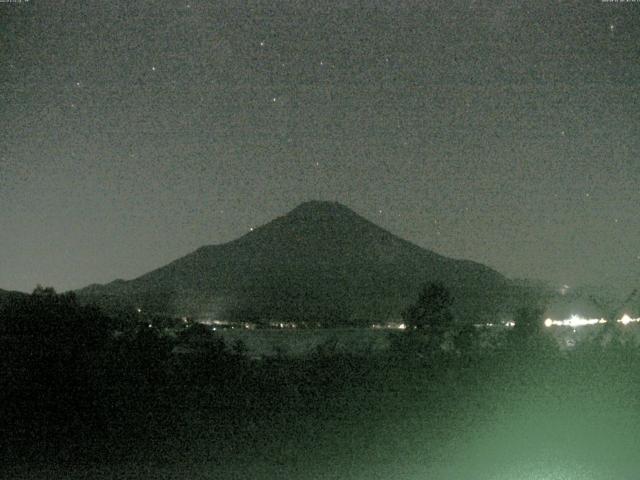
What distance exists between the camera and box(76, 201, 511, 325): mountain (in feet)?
170

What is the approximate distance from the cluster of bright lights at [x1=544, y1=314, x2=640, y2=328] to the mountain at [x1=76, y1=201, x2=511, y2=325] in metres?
25.2

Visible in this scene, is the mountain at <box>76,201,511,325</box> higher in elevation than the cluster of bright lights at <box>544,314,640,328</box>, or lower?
higher

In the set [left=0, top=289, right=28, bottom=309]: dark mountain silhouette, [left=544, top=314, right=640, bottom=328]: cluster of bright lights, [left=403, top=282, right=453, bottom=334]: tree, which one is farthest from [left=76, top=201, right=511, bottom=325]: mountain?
[left=0, top=289, right=28, bottom=309]: dark mountain silhouette

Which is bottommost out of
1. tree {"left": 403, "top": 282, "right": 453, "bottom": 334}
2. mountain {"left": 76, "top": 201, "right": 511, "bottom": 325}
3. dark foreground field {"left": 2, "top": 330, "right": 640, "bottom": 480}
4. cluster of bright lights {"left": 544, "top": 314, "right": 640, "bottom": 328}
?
dark foreground field {"left": 2, "top": 330, "right": 640, "bottom": 480}

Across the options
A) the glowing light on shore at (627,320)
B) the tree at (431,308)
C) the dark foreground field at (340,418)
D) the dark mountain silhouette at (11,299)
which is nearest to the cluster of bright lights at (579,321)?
the glowing light on shore at (627,320)

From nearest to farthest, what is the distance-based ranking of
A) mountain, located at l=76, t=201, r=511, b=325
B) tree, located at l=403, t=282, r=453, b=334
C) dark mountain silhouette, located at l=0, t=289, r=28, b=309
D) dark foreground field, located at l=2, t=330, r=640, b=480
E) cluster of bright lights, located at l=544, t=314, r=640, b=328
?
1. dark foreground field, located at l=2, t=330, r=640, b=480
2. dark mountain silhouette, located at l=0, t=289, r=28, b=309
3. cluster of bright lights, located at l=544, t=314, r=640, b=328
4. tree, located at l=403, t=282, r=453, b=334
5. mountain, located at l=76, t=201, r=511, b=325

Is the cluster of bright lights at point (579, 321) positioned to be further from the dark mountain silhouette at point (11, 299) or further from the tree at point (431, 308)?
the dark mountain silhouette at point (11, 299)

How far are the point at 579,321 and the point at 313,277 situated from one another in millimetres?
56021

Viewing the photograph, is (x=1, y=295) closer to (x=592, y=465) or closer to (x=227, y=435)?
(x=227, y=435)

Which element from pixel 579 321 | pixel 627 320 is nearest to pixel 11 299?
pixel 579 321

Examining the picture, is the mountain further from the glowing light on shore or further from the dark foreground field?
the dark foreground field

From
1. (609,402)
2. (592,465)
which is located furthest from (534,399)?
(592,465)

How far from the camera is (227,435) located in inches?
470

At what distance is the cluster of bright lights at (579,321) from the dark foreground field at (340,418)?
5.73 ft
